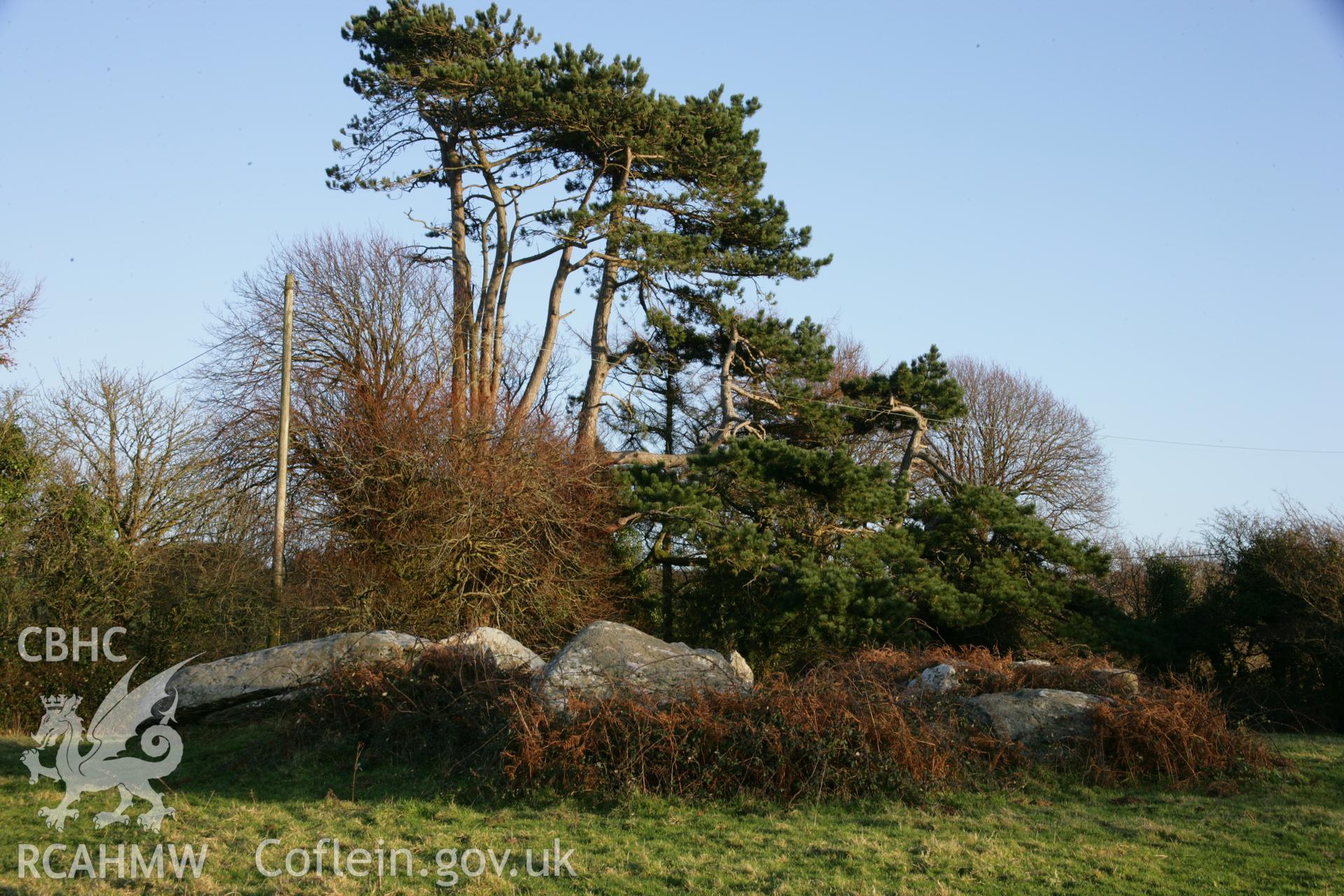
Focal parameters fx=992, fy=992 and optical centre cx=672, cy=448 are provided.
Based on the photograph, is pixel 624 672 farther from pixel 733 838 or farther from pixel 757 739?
pixel 733 838

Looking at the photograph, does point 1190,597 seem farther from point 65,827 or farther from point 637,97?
point 65,827

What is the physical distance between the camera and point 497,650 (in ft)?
38.0

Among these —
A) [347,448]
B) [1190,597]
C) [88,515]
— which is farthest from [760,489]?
[88,515]

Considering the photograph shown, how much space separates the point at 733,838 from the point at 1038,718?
399 centimetres

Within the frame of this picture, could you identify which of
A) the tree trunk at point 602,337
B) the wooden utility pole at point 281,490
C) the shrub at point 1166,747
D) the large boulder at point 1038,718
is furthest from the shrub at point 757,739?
the tree trunk at point 602,337

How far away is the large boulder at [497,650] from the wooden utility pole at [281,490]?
17.8 ft

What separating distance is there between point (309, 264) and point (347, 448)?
6.64 metres

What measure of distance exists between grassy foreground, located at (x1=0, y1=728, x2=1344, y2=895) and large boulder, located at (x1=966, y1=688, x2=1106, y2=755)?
0.49 meters

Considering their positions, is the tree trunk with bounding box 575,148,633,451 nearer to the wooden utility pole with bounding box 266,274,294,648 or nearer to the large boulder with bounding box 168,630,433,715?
the wooden utility pole with bounding box 266,274,294,648

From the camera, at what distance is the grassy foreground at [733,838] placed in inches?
253

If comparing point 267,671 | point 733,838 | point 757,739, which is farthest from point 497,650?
point 733,838

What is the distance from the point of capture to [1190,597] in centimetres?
1977

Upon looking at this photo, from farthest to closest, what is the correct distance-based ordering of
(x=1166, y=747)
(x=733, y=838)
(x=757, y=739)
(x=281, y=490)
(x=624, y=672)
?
1. (x=281, y=490)
2. (x=624, y=672)
3. (x=1166, y=747)
4. (x=757, y=739)
5. (x=733, y=838)

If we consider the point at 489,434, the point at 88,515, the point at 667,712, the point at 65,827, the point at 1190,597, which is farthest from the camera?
the point at 1190,597
